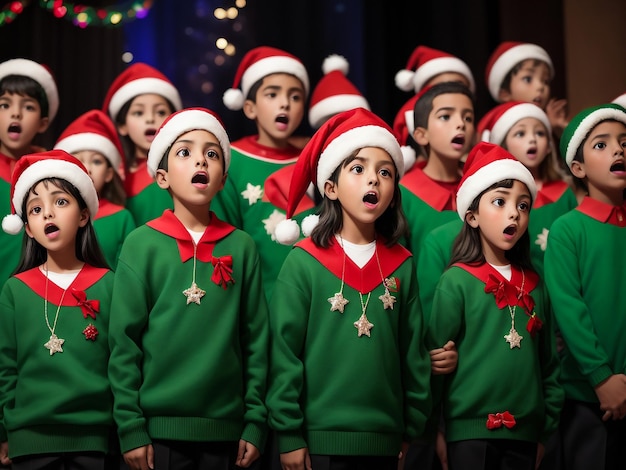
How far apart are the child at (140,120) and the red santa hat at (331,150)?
0.99 m

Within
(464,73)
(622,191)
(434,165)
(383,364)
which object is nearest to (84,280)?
(383,364)

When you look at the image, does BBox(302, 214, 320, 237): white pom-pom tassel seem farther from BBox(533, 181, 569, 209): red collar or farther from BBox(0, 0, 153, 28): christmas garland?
BBox(0, 0, 153, 28): christmas garland

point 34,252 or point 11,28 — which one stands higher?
point 11,28

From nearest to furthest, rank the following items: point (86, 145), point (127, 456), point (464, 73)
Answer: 1. point (127, 456)
2. point (86, 145)
3. point (464, 73)

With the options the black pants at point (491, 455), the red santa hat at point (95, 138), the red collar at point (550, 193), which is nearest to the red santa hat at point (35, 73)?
the red santa hat at point (95, 138)

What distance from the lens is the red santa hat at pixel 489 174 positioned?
11.1ft

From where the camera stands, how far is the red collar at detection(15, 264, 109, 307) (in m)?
3.17

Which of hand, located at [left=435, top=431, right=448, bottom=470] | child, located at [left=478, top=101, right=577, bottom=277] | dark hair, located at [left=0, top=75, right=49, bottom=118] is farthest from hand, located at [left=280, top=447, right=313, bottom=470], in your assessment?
dark hair, located at [left=0, top=75, right=49, bottom=118]

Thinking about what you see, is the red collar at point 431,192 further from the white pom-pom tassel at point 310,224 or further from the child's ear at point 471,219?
the white pom-pom tassel at point 310,224

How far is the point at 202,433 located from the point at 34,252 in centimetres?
86

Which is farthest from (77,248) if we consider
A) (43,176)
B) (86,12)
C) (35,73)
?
(86,12)

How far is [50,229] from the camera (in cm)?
318

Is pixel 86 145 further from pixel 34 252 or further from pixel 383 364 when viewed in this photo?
pixel 383 364

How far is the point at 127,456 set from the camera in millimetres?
3014
